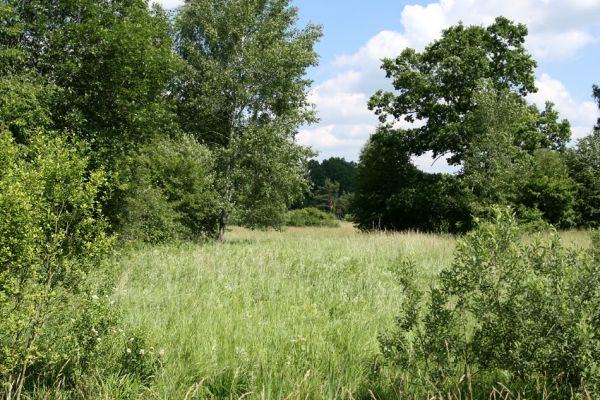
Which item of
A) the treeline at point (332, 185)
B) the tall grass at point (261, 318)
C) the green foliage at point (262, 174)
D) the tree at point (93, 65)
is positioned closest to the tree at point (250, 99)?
the green foliage at point (262, 174)

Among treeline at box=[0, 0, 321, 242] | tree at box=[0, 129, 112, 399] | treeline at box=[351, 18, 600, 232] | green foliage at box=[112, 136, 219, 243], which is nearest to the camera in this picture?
tree at box=[0, 129, 112, 399]

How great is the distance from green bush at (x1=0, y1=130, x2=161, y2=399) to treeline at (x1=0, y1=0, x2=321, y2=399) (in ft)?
0.05

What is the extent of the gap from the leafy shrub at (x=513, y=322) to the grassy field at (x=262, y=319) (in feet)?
1.69

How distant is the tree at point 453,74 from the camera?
25.1m

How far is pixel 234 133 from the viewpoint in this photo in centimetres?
2280

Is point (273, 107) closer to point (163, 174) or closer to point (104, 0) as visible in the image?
point (163, 174)

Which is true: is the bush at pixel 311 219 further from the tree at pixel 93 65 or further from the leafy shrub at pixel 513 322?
the leafy shrub at pixel 513 322

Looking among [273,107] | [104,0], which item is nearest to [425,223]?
[273,107]

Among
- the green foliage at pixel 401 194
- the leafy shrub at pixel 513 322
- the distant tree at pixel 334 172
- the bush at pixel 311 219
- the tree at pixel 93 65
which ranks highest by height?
the distant tree at pixel 334 172

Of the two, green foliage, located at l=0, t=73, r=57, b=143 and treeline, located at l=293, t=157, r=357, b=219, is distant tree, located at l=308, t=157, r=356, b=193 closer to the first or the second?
treeline, located at l=293, t=157, r=357, b=219

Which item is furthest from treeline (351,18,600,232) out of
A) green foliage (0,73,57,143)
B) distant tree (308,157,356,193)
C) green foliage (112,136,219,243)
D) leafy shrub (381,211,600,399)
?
distant tree (308,157,356,193)

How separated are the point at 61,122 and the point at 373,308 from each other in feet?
41.5

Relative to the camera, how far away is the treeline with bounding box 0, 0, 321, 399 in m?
4.16

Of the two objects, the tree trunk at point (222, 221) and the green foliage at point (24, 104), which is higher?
the green foliage at point (24, 104)
